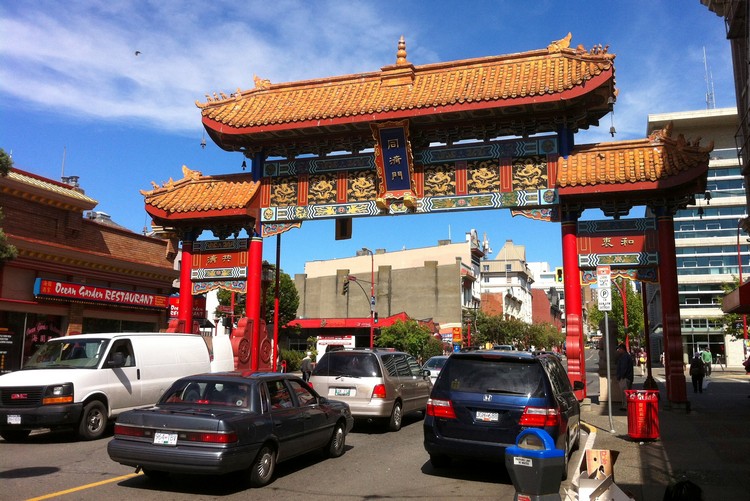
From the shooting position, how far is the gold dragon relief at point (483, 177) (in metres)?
16.8

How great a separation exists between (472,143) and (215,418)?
12.0 m

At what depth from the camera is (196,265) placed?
62.7ft

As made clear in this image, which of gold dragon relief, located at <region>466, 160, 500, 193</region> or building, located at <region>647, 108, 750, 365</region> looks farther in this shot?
building, located at <region>647, 108, 750, 365</region>

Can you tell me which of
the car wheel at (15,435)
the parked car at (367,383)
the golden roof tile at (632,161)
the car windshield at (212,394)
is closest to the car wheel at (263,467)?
the car windshield at (212,394)

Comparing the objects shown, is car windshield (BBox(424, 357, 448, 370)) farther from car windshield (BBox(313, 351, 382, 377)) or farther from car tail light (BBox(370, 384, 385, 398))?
car tail light (BBox(370, 384, 385, 398))

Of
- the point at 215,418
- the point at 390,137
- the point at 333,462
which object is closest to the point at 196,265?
the point at 390,137

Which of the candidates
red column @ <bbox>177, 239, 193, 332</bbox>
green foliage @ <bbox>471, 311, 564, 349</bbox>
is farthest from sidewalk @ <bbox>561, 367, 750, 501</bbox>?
green foliage @ <bbox>471, 311, 564, 349</bbox>

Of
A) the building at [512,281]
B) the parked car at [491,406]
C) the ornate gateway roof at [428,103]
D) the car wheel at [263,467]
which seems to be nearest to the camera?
the car wheel at [263,467]

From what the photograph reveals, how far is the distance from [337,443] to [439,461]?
186 centimetres

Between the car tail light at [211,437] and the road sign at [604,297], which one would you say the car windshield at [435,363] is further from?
the car tail light at [211,437]

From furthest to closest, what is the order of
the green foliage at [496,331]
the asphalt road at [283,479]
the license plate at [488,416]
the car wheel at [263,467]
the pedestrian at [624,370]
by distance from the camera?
1. the green foliage at [496,331]
2. the pedestrian at [624,370]
3. the license plate at [488,416]
4. the car wheel at [263,467]
5. the asphalt road at [283,479]

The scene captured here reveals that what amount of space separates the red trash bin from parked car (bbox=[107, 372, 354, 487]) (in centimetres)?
571

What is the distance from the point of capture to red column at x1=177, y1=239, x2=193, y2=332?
18.9 meters

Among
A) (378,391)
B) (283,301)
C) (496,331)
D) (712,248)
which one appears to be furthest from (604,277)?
(496,331)
